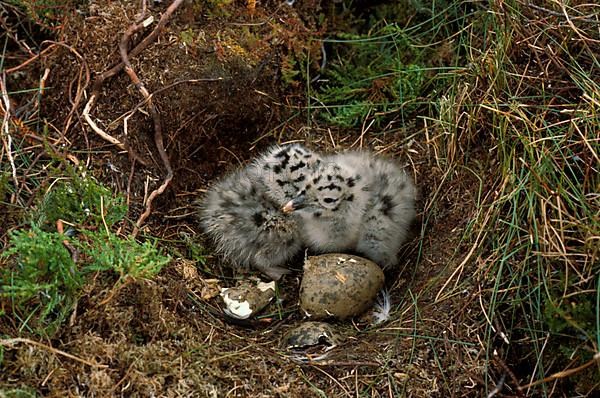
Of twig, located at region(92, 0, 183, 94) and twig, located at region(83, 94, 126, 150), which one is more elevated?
twig, located at region(92, 0, 183, 94)

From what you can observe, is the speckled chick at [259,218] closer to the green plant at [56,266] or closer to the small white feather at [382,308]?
the small white feather at [382,308]

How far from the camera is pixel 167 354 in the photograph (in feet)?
10.3

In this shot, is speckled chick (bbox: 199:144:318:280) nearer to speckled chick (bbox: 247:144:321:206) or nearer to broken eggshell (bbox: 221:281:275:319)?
speckled chick (bbox: 247:144:321:206)

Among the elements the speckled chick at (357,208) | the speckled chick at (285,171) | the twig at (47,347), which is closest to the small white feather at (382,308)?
the speckled chick at (357,208)

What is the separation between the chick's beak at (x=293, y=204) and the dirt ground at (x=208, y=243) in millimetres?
392

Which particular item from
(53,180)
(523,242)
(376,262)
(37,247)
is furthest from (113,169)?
(523,242)

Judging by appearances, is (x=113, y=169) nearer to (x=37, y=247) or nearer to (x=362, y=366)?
(x=37, y=247)

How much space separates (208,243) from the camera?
416 cm

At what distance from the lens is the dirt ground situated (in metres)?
3.08

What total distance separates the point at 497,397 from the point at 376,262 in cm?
109

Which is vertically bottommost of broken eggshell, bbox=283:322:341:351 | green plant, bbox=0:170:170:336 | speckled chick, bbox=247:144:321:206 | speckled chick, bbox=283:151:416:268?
broken eggshell, bbox=283:322:341:351

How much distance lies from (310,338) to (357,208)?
31.1 inches

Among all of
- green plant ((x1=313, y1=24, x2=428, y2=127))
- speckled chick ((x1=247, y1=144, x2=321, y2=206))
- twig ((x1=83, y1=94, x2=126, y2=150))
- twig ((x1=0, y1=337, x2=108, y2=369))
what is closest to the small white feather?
speckled chick ((x1=247, y1=144, x2=321, y2=206))

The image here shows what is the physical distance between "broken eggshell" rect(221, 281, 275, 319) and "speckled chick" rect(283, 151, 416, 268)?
0.37m
